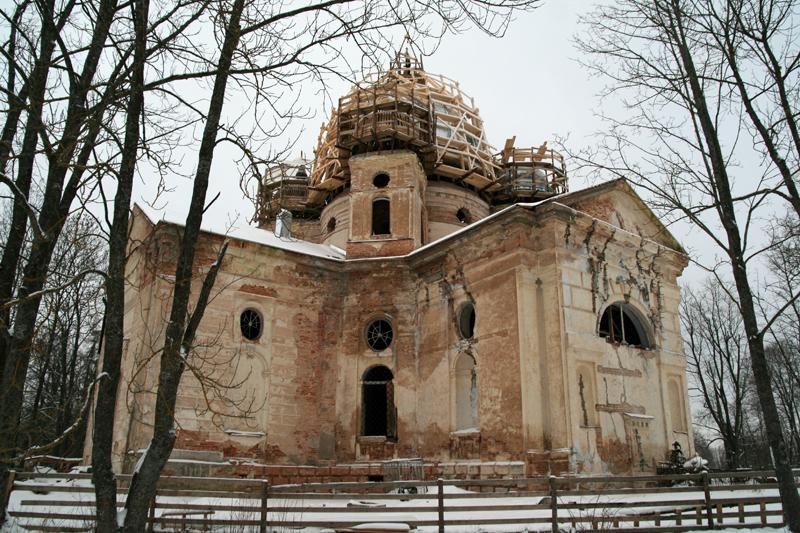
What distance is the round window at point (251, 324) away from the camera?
18.9 meters

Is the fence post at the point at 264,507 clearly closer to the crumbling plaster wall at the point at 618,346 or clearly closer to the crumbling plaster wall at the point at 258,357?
the crumbling plaster wall at the point at 258,357

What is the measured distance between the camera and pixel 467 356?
708 inches

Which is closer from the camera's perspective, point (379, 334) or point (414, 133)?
point (379, 334)

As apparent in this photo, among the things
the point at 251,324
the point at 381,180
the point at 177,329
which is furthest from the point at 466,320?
the point at 177,329

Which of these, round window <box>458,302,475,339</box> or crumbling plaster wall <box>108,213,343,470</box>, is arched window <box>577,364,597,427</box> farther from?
crumbling plaster wall <box>108,213,343,470</box>

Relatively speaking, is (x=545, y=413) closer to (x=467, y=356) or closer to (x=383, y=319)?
(x=467, y=356)

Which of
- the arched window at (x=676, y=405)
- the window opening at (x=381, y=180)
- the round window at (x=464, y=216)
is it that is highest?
the window opening at (x=381, y=180)

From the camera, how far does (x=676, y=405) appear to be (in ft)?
61.2

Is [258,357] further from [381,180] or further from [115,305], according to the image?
[115,305]

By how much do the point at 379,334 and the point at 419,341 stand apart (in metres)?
1.44

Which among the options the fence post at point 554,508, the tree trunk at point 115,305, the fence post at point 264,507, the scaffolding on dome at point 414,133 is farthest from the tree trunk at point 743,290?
the scaffolding on dome at point 414,133

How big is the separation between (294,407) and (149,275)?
5703mm

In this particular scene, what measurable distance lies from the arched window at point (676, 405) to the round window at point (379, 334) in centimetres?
841

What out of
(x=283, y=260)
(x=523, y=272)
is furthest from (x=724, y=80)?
(x=283, y=260)
